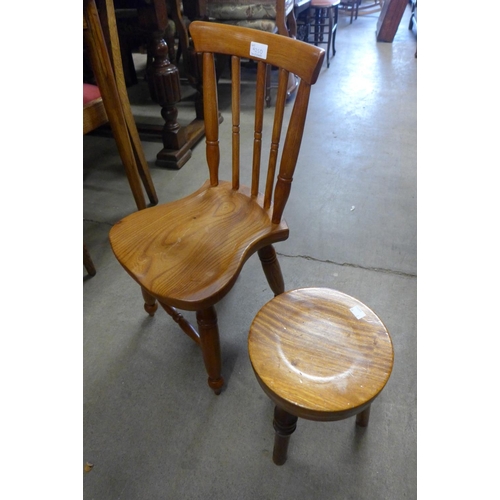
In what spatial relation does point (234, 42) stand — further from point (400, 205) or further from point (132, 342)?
point (400, 205)

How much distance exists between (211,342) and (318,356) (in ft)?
1.08

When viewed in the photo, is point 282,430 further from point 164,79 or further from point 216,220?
point 164,79

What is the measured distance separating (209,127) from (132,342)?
0.78 metres

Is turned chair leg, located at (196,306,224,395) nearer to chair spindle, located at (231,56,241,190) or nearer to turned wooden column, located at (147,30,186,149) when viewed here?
chair spindle, located at (231,56,241,190)

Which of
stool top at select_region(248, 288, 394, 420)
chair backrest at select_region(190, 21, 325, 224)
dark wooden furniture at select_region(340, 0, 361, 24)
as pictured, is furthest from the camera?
dark wooden furniture at select_region(340, 0, 361, 24)

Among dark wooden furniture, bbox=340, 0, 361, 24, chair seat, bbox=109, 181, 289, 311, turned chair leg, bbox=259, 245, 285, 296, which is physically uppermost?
dark wooden furniture, bbox=340, 0, 361, 24

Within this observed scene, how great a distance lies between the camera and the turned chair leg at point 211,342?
36.1 inches

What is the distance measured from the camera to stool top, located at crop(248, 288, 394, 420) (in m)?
0.68

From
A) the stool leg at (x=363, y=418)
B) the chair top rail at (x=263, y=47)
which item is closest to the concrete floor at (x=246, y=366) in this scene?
the stool leg at (x=363, y=418)

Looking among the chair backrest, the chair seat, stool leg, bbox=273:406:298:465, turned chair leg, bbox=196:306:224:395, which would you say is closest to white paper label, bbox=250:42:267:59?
the chair backrest

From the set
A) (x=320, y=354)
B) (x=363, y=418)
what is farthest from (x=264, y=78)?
(x=363, y=418)

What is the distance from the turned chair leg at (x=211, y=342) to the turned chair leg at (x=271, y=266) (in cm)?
28

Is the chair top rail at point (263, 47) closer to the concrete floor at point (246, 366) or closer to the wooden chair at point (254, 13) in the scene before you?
→ the concrete floor at point (246, 366)

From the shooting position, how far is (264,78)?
895mm
